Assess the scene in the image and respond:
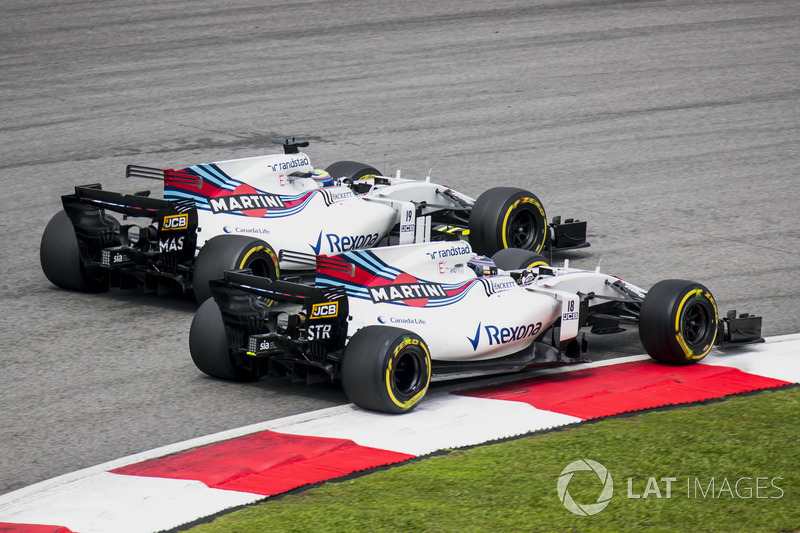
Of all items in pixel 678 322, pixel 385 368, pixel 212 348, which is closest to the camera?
pixel 385 368

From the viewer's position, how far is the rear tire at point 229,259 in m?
10.9

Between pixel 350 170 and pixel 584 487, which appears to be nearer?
pixel 584 487

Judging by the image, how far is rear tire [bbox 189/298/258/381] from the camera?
30.6 ft

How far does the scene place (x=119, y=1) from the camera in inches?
1105

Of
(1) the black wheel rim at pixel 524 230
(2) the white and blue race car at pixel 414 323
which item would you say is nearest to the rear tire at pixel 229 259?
(2) the white and blue race car at pixel 414 323

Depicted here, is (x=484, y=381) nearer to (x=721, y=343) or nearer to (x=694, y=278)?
(x=721, y=343)

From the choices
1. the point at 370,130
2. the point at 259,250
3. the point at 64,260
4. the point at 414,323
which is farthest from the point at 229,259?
the point at 370,130

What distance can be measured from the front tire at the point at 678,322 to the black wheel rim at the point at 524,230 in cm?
328

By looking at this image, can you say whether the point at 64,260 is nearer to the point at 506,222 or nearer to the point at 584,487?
the point at 506,222

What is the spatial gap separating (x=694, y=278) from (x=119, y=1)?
62.8ft

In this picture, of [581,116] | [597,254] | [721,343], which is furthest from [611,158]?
[721,343]

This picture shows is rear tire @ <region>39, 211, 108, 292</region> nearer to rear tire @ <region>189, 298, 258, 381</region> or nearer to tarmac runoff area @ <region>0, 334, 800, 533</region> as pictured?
rear tire @ <region>189, 298, 258, 381</region>

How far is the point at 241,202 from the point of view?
12297 mm

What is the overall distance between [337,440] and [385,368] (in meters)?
0.61
